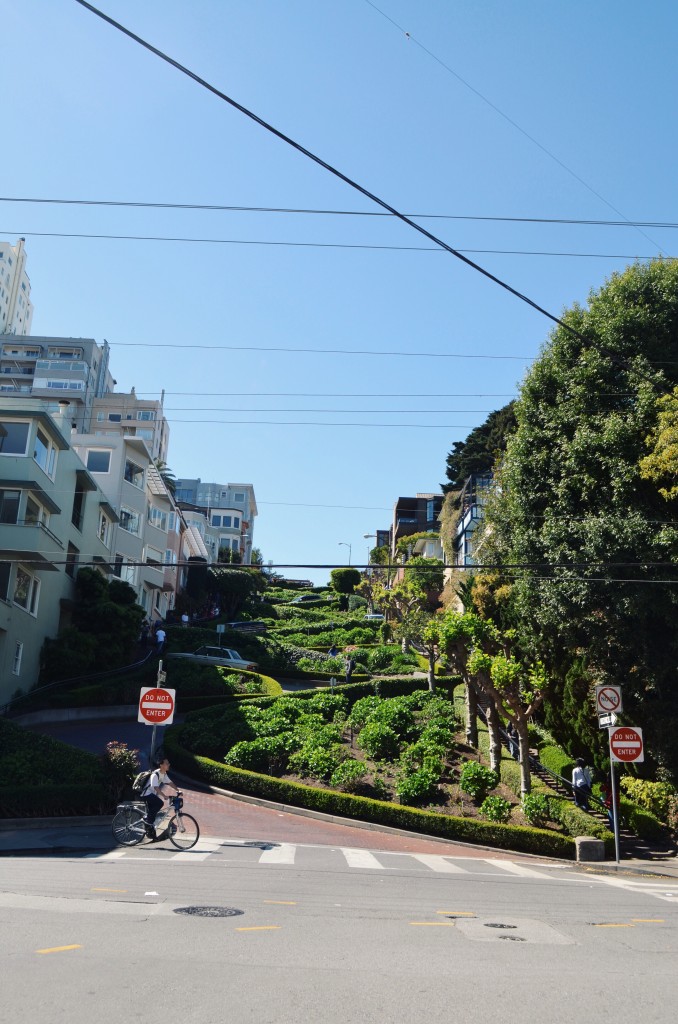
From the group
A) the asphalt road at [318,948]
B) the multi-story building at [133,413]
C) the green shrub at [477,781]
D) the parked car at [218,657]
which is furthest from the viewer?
the multi-story building at [133,413]

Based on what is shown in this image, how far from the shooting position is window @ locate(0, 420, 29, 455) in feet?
116

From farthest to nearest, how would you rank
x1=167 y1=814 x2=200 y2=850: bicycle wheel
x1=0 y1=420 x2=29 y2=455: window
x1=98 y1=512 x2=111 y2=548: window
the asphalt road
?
x1=98 y1=512 x2=111 y2=548: window, x1=0 y1=420 x2=29 y2=455: window, x1=167 y1=814 x2=200 y2=850: bicycle wheel, the asphalt road

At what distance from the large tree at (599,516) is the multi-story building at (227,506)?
296ft

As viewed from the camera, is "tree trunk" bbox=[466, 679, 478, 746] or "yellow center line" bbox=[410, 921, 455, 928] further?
"tree trunk" bbox=[466, 679, 478, 746]

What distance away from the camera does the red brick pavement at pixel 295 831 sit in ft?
67.1

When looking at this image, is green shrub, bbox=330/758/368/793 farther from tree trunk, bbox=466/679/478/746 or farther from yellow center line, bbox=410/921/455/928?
yellow center line, bbox=410/921/455/928

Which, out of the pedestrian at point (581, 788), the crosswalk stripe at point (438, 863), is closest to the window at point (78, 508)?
the pedestrian at point (581, 788)

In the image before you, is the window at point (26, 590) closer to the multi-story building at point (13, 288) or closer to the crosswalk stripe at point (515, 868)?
the crosswalk stripe at point (515, 868)

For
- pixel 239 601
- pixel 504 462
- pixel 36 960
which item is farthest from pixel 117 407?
pixel 36 960

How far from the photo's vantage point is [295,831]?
70.5ft

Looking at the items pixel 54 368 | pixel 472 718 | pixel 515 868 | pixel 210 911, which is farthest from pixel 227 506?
pixel 210 911

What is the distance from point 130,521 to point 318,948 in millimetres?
46268

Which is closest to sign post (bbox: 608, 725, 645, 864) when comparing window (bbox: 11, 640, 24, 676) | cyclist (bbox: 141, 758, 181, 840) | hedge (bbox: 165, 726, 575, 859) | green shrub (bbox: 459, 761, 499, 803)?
hedge (bbox: 165, 726, 575, 859)

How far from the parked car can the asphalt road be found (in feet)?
104
